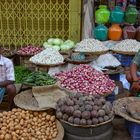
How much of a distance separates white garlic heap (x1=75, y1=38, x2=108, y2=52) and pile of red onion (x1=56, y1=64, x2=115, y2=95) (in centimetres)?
124

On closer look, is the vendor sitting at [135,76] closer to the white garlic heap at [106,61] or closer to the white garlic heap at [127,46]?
the white garlic heap at [106,61]

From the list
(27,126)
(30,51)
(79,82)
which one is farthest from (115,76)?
(27,126)

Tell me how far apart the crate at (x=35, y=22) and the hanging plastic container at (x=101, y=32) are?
465 mm

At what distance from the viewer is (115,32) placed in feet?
21.2

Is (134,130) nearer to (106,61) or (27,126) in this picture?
(27,126)

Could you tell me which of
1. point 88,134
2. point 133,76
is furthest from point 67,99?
point 133,76

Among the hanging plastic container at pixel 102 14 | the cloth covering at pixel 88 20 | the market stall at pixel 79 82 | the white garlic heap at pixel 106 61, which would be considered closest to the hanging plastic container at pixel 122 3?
the market stall at pixel 79 82

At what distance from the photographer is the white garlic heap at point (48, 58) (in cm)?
538

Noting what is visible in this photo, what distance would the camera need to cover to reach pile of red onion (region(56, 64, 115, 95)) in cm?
423

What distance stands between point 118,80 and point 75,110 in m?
2.12

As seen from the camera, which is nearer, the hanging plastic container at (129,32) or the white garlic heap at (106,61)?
the white garlic heap at (106,61)

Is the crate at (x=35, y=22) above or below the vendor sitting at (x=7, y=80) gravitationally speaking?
above

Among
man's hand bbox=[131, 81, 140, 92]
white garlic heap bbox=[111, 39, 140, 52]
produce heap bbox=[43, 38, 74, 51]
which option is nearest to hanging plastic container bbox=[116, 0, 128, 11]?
white garlic heap bbox=[111, 39, 140, 52]

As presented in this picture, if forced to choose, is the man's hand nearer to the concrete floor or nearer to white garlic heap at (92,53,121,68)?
the concrete floor
